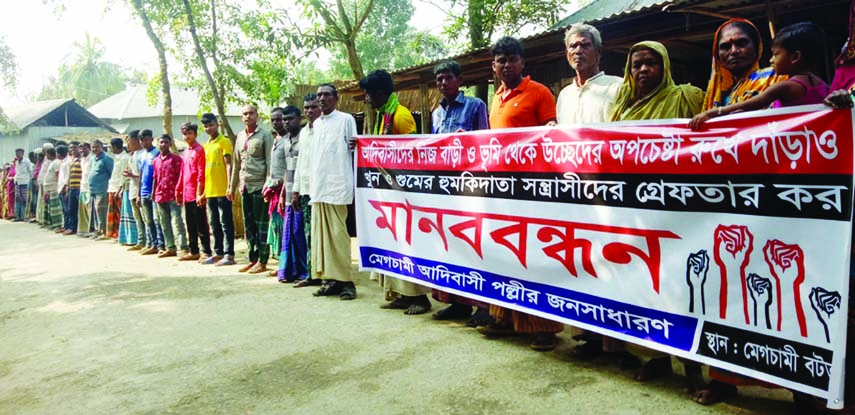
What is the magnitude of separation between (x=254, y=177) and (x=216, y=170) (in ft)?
2.88

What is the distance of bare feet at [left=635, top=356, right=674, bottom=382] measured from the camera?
289 cm

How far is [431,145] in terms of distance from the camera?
393 cm

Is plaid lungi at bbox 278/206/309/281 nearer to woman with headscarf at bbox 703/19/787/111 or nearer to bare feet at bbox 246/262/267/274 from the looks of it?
bare feet at bbox 246/262/267/274

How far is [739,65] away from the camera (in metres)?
2.69

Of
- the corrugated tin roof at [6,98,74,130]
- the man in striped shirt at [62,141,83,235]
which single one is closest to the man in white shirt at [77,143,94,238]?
the man in striped shirt at [62,141,83,235]

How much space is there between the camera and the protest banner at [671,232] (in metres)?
2.20

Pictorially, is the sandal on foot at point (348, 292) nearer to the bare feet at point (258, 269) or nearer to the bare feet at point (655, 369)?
the bare feet at point (258, 269)

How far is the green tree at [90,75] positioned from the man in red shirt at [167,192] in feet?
136

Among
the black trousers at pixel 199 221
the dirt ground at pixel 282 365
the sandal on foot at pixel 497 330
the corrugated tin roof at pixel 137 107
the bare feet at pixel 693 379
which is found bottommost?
the dirt ground at pixel 282 365

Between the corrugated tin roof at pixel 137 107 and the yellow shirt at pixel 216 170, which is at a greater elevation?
the corrugated tin roof at pixel 137 107

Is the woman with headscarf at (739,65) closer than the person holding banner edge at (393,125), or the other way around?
the woman with headscarf at (739,65)

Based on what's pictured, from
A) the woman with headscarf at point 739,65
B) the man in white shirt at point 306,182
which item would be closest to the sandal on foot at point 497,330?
the woman with headscarf at point 739,65

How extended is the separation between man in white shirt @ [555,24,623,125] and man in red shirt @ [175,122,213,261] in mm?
5041

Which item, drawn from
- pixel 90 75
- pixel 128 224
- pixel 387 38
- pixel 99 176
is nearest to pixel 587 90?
pixel 128 224
